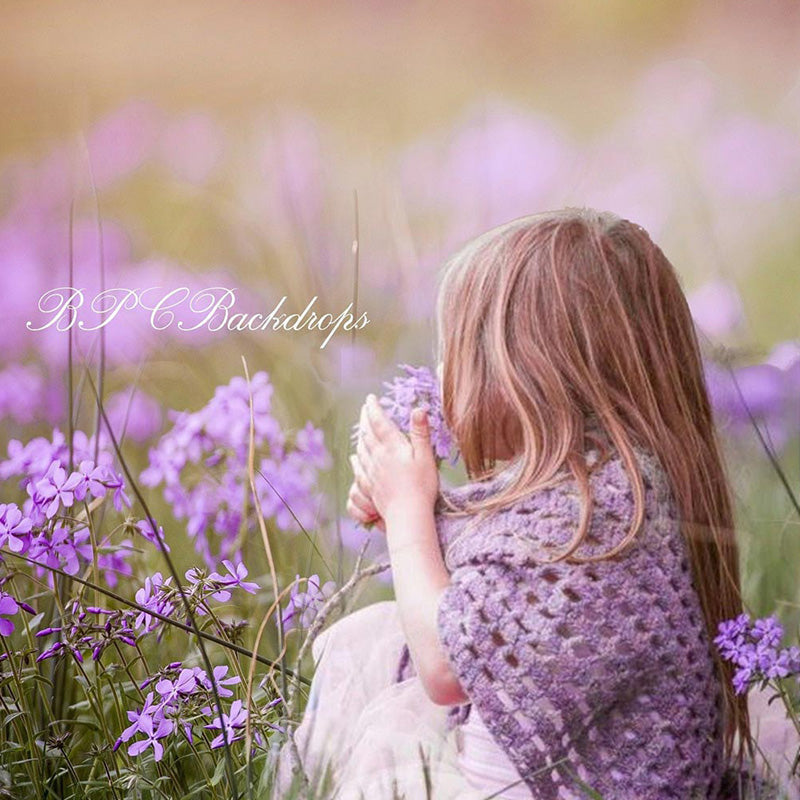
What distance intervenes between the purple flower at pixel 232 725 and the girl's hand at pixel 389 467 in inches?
7.9

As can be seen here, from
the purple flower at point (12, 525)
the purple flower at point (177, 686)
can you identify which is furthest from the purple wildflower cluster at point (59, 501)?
the purple flower at point (177, 686)

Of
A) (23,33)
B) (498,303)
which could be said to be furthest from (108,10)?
(498,303)

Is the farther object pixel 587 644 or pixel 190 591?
pixel 190 591

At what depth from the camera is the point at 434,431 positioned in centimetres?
106

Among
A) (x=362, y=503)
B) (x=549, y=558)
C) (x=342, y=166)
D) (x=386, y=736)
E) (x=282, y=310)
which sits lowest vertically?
(x=386, y=736)

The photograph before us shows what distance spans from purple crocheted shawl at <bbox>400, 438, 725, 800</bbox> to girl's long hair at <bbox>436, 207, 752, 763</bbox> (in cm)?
4

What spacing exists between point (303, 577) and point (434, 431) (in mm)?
185

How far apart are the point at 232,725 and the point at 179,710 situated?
52 millimetres

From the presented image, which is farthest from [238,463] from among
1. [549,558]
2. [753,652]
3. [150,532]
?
[753,652]

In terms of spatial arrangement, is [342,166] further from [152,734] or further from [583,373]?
[152,734]

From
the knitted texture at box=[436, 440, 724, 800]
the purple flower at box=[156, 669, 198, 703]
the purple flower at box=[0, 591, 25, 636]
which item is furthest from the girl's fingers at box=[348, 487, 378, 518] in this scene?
the purple flower at box=[0, 591, 25, 636]

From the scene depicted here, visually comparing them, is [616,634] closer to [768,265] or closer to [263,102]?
[768,265]

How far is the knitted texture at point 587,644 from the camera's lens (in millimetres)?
928

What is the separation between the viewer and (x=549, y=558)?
938mm
